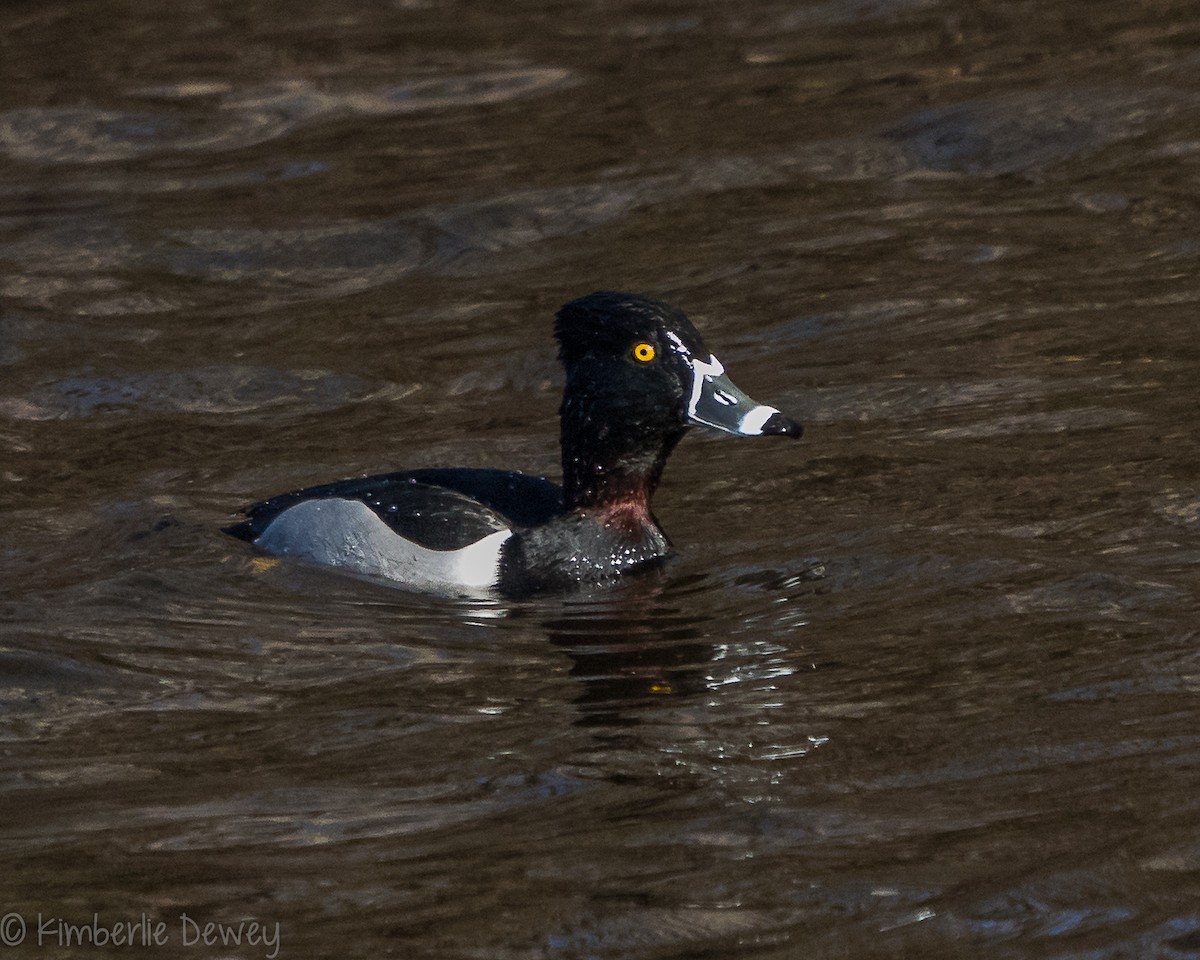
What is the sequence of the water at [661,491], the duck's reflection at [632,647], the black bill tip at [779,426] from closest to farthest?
1. the water at [661,491]
2. the duck's reflection at [632,647]
3. the black bill tip at [779,426]

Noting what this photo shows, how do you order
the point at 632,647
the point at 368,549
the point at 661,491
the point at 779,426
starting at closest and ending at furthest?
the point at 632,647
the point at 779,426
the point at 368,549
the point at 661,491

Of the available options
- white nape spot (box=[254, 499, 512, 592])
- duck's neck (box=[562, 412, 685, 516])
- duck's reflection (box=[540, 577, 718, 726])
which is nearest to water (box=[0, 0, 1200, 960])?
duck's reflection (box=[540, 577, 718, 726])

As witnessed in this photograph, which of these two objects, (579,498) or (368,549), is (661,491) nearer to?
(579,498)

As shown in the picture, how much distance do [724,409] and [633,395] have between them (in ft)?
1.12

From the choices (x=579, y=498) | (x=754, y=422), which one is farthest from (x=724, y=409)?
(x=579, y=498)

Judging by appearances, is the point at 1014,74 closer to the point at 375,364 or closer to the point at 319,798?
the point at 375,364

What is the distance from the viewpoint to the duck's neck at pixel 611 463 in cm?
761

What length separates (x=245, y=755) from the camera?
5.69 meters

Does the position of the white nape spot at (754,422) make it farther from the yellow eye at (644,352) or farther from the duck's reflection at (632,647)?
the duck's reflection at (632,647)

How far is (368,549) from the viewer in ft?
24.9

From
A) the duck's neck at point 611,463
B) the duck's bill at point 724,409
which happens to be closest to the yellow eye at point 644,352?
the duck's bill at point 724,409

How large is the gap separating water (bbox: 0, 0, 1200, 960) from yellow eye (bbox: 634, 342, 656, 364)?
0.79 meters

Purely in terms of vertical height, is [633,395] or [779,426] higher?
[633,395]

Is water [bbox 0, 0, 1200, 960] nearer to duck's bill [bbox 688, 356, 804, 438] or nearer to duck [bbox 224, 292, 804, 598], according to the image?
duck [bbox 224, 292, 804, 598]
